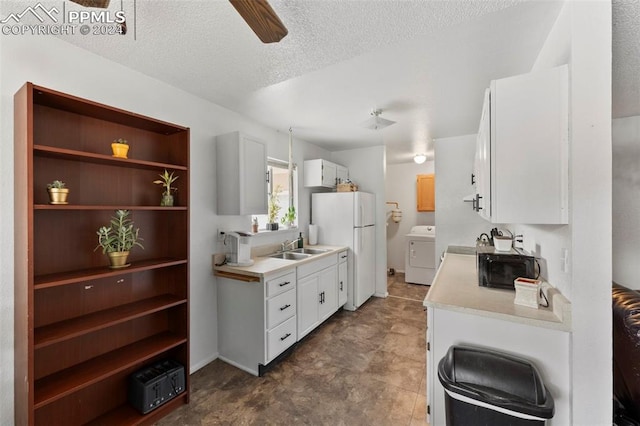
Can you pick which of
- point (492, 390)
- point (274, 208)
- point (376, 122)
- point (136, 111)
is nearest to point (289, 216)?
point (274, 208)

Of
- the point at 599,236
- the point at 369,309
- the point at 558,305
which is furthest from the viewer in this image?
the point at 369,309

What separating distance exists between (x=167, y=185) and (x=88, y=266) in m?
0.73

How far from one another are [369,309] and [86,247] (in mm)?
3297

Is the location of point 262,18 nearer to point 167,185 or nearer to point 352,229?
point 167,185

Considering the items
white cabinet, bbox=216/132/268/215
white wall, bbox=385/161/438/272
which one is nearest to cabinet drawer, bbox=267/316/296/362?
white cabinet, bbox=216/132/268/215

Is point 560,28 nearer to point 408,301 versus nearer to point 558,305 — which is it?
point 558,305

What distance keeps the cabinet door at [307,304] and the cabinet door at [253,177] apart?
36.0 inches

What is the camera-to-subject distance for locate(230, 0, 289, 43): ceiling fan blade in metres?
0.99

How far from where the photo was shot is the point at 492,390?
1183 mm

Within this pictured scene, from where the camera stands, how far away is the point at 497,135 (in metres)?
1.45

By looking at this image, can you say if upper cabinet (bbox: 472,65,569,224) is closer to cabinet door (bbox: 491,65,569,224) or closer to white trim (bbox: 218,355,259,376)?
cabinet door (bbox: 491,65,569,224)

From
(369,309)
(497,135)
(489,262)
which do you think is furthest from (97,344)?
(369,309)

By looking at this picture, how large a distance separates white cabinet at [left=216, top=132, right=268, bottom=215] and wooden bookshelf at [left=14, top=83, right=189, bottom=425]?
500mm

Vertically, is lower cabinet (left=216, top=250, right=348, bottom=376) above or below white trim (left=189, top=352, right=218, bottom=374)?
above
